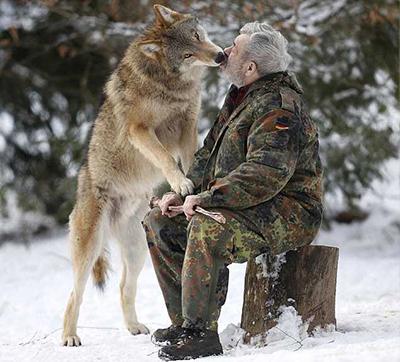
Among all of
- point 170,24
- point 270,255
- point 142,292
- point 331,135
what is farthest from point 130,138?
point 331,135

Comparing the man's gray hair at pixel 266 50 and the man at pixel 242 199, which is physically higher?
the man's gray hair at pixel 266 50

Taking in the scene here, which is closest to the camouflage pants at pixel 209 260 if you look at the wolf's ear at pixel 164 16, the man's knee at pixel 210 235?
the man's knee at pixel 210 235

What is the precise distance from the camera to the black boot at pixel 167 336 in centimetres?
404

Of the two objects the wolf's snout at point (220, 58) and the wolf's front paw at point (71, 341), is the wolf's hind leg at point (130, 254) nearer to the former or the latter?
the wolf's front paw at point (71, 341)

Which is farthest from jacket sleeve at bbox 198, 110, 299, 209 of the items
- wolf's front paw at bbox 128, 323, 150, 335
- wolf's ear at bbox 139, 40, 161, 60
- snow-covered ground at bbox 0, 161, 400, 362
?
wolf's front paw at bbox 128, 323, 150, 335

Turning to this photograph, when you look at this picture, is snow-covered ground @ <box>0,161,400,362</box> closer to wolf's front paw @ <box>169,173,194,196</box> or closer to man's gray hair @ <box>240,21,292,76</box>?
wolf's front paw @ <box>169,173,194,196</box>

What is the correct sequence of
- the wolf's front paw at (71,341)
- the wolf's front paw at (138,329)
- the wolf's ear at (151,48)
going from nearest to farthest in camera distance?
the wolf's front paw at (71,341) < the wolf's ear at (151,48) < the wolf's front paw at (138,329)

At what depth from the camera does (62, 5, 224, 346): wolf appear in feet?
17.4

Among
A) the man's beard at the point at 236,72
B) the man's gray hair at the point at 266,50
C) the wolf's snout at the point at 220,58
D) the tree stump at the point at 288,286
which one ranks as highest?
the wolf's snout at the point at 220,58

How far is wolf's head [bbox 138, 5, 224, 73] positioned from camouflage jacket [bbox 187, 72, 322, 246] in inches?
37.6

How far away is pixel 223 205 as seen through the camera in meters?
3.95

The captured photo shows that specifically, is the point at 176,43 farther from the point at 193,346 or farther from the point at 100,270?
the point at 193,346

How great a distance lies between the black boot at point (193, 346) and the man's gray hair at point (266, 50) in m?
1.54

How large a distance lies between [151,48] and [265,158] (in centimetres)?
186
